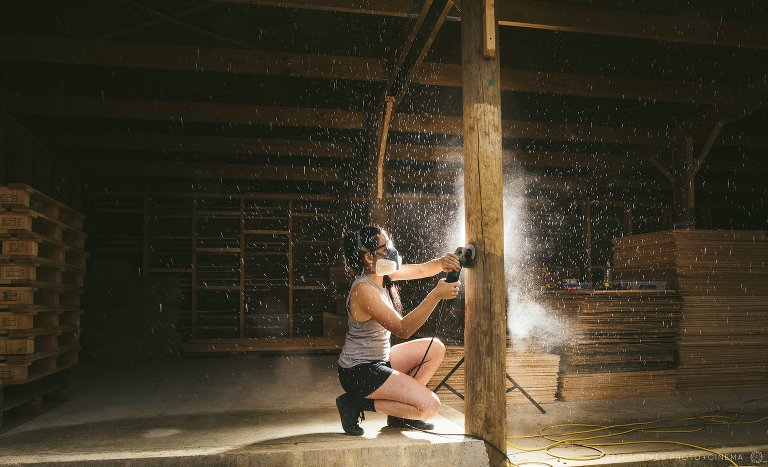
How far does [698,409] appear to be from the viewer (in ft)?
21.8

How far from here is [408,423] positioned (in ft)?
15.3

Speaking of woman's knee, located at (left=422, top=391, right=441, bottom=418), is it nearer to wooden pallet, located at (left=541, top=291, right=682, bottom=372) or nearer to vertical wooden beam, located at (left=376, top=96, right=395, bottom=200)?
wooden pallet, located at (left=541, top=291, right=682, bottom=372)

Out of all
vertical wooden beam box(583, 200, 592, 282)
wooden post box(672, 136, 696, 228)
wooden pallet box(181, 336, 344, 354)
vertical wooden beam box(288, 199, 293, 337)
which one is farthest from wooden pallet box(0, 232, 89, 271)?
vertical wooden beam box(583, 200, 592, 282)

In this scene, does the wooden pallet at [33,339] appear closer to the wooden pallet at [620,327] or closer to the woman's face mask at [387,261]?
the woman's face mask at [387,261]

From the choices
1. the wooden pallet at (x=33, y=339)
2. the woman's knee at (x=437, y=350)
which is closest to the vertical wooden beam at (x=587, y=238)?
the woman's knee at (x=437, y=350)

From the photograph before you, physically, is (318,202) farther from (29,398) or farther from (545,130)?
(29,398)

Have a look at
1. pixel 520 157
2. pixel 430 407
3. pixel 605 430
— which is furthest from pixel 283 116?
pixel 605 430

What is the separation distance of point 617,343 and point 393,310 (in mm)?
4497

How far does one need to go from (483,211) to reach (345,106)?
16.0 ft

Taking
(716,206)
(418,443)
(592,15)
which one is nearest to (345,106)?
(592,15)

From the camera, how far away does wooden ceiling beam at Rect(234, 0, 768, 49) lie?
6.14 meters

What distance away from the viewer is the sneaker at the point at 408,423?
15.1 ft

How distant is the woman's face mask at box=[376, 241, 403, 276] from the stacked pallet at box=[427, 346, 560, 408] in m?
2.86

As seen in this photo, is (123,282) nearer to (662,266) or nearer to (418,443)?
(418,443)
